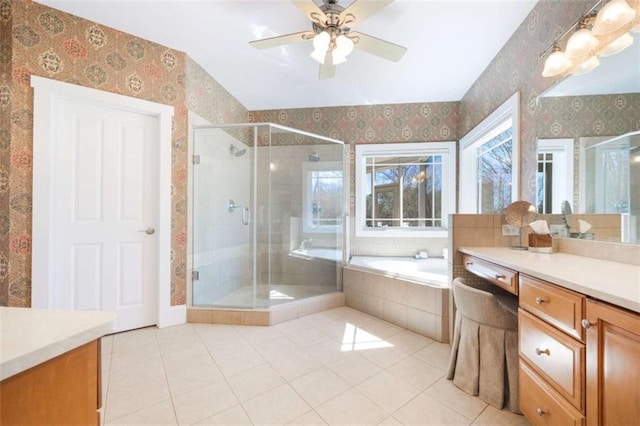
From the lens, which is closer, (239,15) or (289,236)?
(239,15)

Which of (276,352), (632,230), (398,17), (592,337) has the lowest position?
(276,352)

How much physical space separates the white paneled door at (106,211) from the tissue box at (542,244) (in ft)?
9.49

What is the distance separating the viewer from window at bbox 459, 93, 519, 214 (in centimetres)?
213

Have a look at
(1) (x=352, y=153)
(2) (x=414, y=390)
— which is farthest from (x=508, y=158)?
(2) (x=414, y=390)

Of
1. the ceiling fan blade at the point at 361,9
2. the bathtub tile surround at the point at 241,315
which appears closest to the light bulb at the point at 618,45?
the ceiling fan blade at the point at 361,9

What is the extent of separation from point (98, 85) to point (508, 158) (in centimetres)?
349

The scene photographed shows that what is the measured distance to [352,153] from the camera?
3572mm

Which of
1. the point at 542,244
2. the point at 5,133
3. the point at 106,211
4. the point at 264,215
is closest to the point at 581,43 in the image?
the point at 542,244

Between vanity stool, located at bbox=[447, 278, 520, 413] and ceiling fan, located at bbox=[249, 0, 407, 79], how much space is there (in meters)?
1.69

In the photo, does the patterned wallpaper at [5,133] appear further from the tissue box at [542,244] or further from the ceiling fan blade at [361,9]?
the tissue box at [542,244]

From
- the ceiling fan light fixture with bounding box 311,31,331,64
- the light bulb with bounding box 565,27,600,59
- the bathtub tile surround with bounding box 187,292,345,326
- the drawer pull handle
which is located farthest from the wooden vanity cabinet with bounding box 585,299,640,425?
the bathtub tile surround with bounding box 187,292,345,326

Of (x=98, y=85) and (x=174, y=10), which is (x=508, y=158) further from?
(x=98, y=85)

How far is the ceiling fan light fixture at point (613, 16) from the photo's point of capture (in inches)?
46.9

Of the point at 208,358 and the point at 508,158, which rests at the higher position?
the point at 508,158
